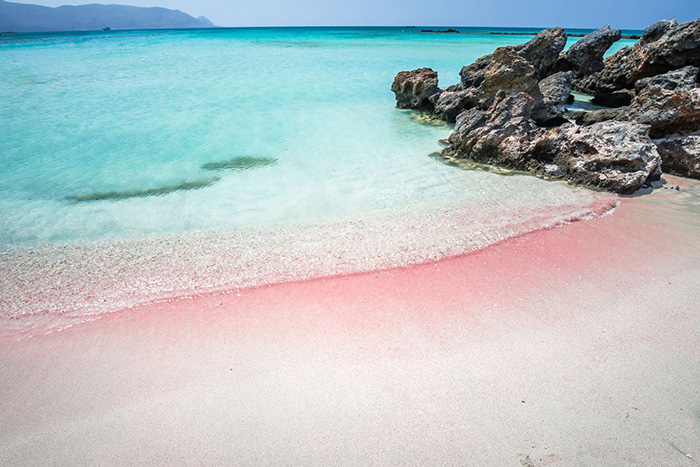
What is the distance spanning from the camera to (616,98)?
1077cm

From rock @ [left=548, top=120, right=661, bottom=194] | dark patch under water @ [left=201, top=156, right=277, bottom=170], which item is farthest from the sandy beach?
dark patch under water @ [left=201, top=156, right=277, bottom=170]

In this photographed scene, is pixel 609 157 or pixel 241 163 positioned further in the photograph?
pixel 241 163

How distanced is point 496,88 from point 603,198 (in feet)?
15.2

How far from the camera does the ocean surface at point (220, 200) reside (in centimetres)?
404

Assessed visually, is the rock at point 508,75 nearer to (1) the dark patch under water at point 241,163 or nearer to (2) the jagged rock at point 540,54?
(2) the jagged rock at point 540,54

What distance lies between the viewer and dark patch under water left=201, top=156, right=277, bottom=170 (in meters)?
7.34

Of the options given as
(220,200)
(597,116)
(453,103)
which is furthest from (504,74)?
(220,200)

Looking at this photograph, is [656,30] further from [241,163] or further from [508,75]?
[241,163]

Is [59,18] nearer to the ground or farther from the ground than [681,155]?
farther from the ground

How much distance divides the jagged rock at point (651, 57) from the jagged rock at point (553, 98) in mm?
2128

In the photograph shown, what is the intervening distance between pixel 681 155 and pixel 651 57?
18.0 ft

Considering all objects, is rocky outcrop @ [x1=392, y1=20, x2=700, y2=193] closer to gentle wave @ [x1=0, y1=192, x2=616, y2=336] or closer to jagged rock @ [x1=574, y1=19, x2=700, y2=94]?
jagged rock @ [x1=574, y1=19, x2=700, y2=94]

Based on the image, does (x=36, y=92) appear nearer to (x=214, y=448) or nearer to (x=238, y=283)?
(x=238, y=283)

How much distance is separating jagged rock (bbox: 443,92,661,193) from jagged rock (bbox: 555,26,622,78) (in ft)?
22.7
